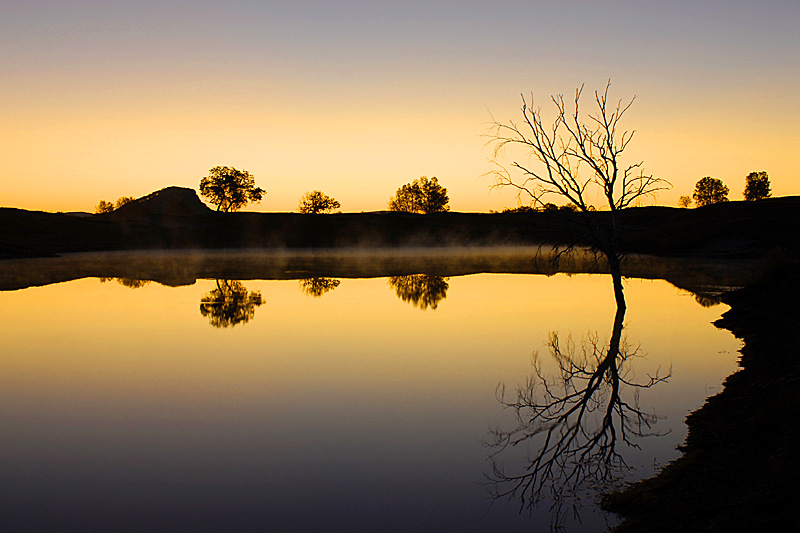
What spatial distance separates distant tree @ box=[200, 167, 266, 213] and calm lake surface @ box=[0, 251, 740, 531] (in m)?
123

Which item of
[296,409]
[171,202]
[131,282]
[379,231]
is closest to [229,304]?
[131,282]

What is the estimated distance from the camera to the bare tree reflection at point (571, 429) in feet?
27.7

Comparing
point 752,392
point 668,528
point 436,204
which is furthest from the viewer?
point 436,204

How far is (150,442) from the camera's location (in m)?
10.4

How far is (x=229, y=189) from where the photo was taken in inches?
5753

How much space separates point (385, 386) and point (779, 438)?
301 inches

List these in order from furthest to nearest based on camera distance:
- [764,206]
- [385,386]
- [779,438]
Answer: [764,206] < [385,386] < [779,438]

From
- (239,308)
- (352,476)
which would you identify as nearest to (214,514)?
(352,476)

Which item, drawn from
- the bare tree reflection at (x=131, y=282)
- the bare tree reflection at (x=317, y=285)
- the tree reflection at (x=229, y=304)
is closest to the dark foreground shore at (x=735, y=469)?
the tree reflection at (x=229, y=304)

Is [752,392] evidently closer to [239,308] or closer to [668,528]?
[668,528]

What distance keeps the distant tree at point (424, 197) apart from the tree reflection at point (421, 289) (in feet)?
423

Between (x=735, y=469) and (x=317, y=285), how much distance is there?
30415 millimetres

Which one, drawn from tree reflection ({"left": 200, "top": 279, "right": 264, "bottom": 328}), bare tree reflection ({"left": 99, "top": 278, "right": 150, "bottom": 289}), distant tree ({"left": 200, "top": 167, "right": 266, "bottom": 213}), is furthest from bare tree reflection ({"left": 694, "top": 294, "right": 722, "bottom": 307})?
distant tree ({"left": 200, "top": 167, "right": 266, "bottom": 213})

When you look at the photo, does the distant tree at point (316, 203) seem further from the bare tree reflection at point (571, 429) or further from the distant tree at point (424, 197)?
the bare tree reflection at point (571, 429)
